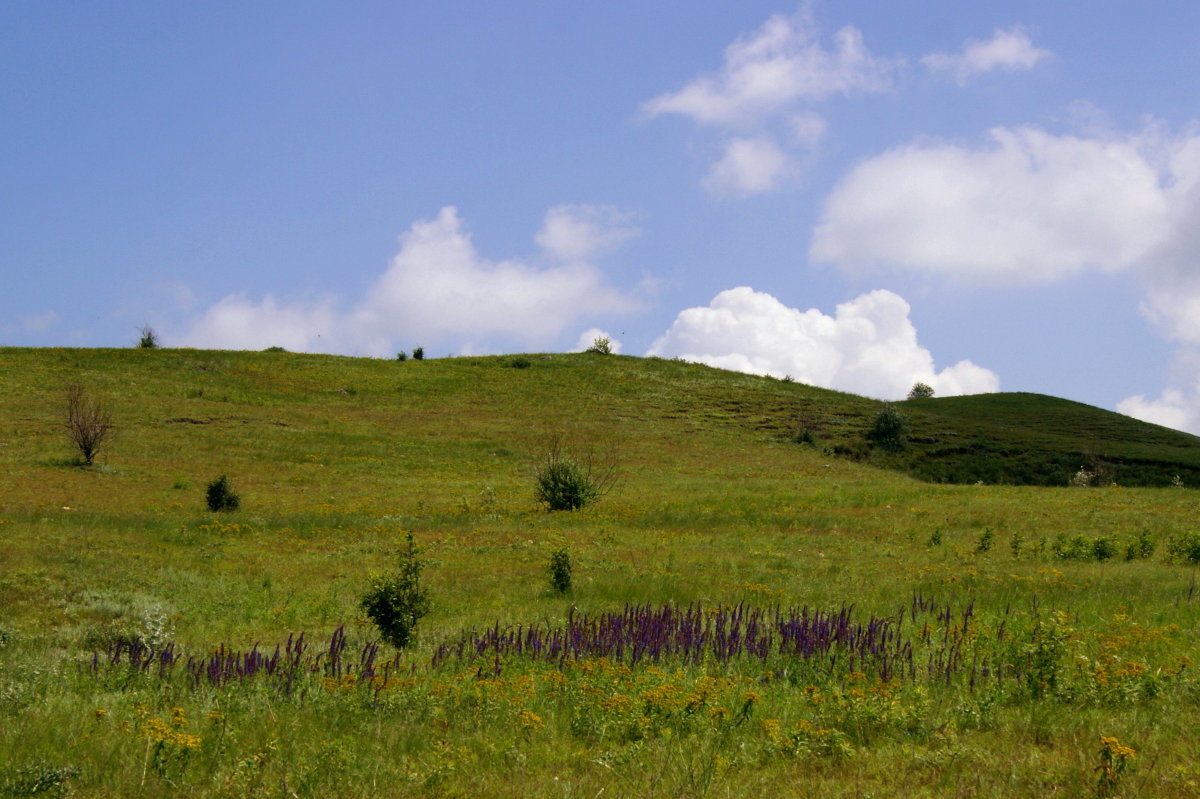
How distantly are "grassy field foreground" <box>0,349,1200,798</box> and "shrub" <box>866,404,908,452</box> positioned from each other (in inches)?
942

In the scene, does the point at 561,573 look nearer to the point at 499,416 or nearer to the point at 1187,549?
the point at 1187,549

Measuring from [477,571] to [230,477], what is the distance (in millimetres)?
22812

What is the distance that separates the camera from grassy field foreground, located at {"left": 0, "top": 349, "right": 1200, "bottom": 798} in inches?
206

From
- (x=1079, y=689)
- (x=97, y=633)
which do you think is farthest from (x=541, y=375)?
(x=1079, y=689)

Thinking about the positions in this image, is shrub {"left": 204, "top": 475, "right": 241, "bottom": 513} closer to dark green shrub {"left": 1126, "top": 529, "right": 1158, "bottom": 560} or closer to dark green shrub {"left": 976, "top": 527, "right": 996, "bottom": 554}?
dark green shrub {"left": 976, "top": 527, "right": 996, "bottom": 554}

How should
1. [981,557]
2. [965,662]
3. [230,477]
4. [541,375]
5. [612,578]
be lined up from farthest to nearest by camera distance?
1. [541,375]
2. [230,477]
3. [981,557]
4. [612,578]
5. [965,662]

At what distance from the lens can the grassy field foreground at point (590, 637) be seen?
5.24m

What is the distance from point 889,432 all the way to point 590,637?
192 ft

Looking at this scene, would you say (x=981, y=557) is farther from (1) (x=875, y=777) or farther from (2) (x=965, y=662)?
(1) (x=875, y=777)

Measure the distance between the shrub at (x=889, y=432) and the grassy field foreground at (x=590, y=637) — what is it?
2393 cm

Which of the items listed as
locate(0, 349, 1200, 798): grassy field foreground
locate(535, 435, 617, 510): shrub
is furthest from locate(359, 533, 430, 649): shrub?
locate(535, 435, 617, 510): shrub

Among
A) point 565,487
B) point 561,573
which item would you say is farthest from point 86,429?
point 561,573

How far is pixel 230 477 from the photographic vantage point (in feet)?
121

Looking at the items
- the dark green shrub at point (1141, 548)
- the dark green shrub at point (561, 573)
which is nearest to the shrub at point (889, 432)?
the dark green shrub at point (1141, 548)
